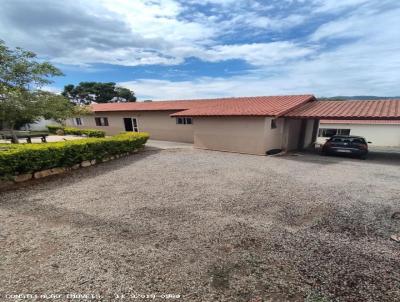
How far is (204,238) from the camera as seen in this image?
427 centimetres

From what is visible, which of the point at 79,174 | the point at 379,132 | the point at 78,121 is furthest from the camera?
the point at 78,121

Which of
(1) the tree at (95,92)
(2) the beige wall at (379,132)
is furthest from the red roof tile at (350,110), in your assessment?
(1) the tree at (95,92)

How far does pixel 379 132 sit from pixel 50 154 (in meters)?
29.7

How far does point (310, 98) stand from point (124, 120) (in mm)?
17265

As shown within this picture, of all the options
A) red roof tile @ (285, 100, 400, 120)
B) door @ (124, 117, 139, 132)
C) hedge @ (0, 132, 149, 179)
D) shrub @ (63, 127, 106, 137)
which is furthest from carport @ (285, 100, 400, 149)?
shrub @ (63, 127, 106, 137)

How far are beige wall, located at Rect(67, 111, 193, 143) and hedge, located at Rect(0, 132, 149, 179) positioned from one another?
7.49 metres

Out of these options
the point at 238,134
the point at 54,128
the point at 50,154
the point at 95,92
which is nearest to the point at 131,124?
the point at 54,128

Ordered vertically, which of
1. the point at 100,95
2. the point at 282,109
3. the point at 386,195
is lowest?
the point at 386,195

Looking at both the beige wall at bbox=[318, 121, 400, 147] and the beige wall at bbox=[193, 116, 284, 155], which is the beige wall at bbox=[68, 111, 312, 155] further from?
the beige wall at bbox=[318, 121, 400, 147]

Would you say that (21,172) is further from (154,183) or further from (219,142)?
(219,142)

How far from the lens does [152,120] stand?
68.0ft

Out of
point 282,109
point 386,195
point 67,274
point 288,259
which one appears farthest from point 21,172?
point 282,109

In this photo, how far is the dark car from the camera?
12.2 metres

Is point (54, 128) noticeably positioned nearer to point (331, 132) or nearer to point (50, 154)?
point (50, 154)
